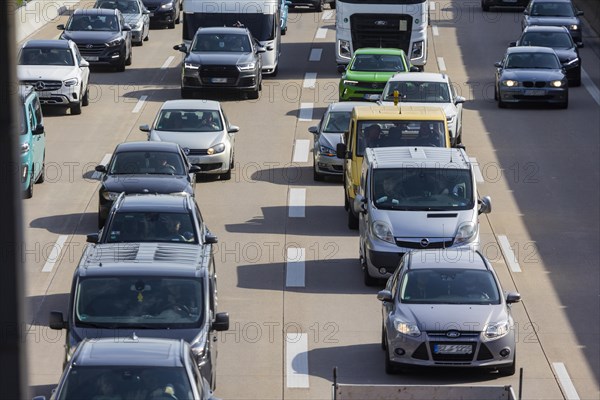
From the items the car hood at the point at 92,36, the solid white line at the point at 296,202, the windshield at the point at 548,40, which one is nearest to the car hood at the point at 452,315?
the solid white line at the point at 296,202

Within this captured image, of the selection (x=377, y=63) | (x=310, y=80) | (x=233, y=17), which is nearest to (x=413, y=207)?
(x=377, y=63)

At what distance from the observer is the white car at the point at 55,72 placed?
32.9 metres

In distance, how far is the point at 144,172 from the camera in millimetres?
23094

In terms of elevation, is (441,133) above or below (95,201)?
above

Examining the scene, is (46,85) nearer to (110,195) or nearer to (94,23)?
(94,23)

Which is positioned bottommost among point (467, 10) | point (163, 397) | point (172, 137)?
point (467, 10)

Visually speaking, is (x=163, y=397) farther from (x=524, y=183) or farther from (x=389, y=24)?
(x=389, y=24)

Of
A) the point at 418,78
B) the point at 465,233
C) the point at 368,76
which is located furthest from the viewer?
the point at 368,76

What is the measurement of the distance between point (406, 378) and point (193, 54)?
22.2m

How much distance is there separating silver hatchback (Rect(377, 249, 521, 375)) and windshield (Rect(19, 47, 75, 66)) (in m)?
20.0

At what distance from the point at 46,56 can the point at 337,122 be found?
9.63 meters

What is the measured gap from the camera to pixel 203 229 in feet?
59.3

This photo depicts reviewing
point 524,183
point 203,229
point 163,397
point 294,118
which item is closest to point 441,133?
point 524,183

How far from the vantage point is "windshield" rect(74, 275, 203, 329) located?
43.0 ft
